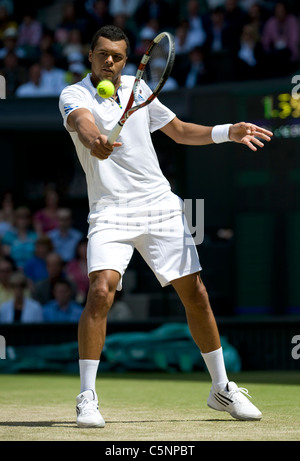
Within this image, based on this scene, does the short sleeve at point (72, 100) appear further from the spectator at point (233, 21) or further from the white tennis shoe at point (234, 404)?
the spectator at point (233, 21)

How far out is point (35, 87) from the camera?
11836 mm

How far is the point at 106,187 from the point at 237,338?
444 centimetres

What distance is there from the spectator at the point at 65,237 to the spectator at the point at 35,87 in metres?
1.91

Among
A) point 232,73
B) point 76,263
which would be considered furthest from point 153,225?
point 232,73

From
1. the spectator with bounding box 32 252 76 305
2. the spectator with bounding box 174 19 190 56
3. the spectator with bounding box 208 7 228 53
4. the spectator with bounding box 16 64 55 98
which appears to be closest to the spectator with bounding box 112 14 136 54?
the spectator with bounding box 174 19 190 56

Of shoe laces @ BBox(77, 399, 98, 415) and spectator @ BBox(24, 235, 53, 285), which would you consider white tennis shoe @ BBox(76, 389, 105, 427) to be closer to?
shoe laces @ BBox(77, 399, 98, 415)

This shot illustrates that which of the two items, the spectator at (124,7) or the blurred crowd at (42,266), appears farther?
the spectator at (124,7)

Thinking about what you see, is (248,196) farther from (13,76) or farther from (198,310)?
(198,310)

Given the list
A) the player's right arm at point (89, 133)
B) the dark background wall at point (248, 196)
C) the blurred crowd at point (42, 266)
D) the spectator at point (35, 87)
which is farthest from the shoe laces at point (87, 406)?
the spectator at point (35, 87)

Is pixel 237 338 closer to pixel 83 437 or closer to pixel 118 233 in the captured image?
pixel 118 233

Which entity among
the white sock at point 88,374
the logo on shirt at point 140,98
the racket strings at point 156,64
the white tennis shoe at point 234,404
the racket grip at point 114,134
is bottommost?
the white tennis shoe at point 234,404

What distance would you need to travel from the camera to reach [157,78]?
480 centimetres

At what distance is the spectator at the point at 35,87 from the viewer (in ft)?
38.5
